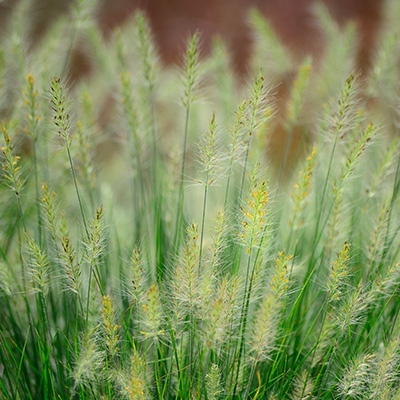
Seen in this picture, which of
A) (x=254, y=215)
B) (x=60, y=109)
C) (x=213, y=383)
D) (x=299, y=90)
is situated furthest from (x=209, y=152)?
(x=299, y=90)

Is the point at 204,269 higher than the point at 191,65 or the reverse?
the reverse

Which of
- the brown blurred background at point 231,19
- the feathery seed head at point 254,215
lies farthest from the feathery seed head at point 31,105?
the brown blurred background at point 231,19

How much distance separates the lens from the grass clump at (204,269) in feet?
2.42

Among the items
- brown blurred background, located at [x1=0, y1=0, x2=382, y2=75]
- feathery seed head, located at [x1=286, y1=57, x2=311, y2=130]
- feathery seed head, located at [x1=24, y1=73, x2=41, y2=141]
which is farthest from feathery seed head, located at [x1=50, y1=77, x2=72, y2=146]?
brown blurred background, located at [x1=0, y1=0, x2=382, y2=75]

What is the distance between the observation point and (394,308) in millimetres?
954

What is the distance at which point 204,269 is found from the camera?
2.51 ft

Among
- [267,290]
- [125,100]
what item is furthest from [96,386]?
[125,100]

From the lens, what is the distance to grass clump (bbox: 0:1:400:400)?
0.74 meters

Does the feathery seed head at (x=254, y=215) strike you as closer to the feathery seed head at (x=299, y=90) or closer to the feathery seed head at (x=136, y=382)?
the feathery seed head at (x=136, y=382)

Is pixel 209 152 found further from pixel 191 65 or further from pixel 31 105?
pixel 31 105

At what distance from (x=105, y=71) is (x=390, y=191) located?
0.88 meters

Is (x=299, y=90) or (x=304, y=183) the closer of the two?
(x=304, y=183)

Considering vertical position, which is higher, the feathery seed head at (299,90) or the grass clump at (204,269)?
the feathery seed head at (299,90)

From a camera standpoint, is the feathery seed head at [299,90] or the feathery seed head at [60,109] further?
the feathery seed head at [299,90]
